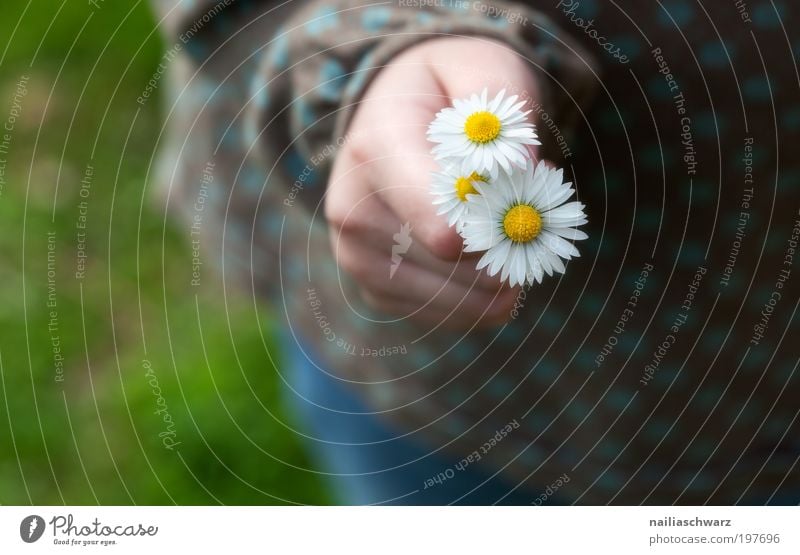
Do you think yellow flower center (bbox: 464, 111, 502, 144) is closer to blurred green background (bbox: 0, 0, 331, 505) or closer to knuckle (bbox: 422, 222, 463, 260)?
knuckle (bbox: 422, 222, 463, 260)

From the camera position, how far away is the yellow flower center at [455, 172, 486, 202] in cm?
35

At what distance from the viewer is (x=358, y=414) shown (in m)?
0.48

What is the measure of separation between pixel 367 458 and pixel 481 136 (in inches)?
8.9

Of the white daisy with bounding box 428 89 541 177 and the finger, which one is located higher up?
the white daisy with bounding box 428 89 541 177

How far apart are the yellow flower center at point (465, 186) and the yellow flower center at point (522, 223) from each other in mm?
19

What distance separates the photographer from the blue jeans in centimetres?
47

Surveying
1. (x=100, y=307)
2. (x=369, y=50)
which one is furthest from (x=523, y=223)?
(x=100, y=307)

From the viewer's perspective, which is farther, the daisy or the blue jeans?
the blue jeans

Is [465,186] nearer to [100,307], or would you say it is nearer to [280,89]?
[280,89]

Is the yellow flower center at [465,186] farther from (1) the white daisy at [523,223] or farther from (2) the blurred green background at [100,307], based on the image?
(2) the blurred green background at [100,307]

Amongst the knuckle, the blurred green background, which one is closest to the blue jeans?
the blurred green background

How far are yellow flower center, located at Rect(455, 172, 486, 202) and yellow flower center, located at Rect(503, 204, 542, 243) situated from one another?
0.02 meters

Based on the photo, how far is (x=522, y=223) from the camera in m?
0.36

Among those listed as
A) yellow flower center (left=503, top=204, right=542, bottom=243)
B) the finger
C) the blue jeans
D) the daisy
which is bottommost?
the blue jeans
